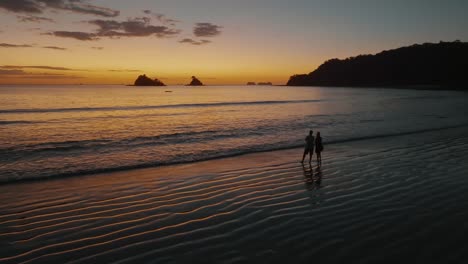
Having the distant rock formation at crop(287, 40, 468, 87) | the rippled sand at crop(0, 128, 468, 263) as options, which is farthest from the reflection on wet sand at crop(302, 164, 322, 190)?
the distant rock formation at crop(287, 40, 468, 87)

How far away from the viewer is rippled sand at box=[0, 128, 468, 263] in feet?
22.6

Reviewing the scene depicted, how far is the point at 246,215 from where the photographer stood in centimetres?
913

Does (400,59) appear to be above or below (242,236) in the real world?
above

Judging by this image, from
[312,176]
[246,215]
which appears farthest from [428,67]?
[246,215]

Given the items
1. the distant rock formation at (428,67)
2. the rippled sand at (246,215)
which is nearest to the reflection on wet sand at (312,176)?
the rippled sand at (246,215)

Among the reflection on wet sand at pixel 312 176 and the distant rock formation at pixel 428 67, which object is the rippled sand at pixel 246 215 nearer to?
the reflection on wet sand at pixel 312 176

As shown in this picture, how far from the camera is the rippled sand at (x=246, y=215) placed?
688cm

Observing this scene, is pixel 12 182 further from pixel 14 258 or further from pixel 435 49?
pixel 435 49

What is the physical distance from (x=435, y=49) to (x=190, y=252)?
208 m

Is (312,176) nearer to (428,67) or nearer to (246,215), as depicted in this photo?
(246,215)

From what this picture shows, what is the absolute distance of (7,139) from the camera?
26.3 m

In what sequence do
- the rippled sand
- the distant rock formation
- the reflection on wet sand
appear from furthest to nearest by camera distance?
the distant rock formation
the reflection on wet sand
the rippled sand

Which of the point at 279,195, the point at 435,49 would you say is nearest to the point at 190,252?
the point at 279,195

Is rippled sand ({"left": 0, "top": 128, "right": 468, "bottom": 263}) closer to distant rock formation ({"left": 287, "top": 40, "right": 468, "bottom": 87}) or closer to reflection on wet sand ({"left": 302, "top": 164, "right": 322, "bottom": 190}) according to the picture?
reflection on wet sand ({"left": 302, "top": 164, "right": 322, "bottom": 190})
